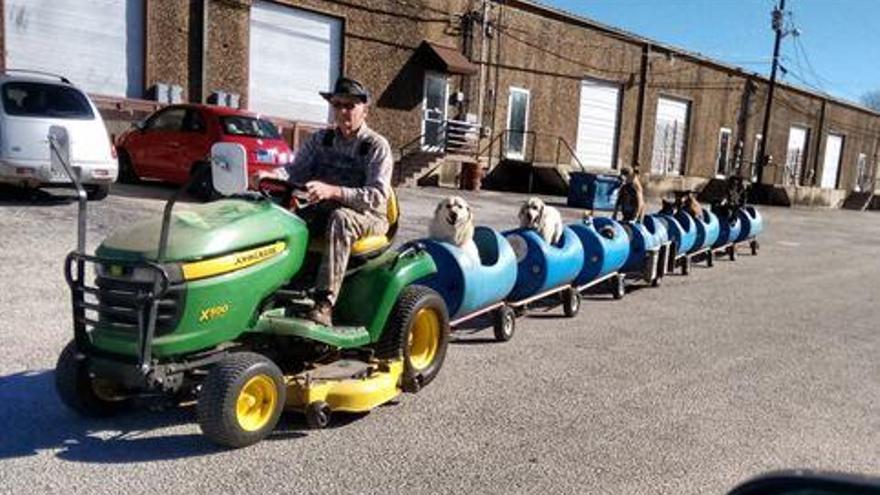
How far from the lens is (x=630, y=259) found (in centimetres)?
1091

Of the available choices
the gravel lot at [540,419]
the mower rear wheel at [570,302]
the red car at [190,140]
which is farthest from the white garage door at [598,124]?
the mower rear wheel at [570,302]

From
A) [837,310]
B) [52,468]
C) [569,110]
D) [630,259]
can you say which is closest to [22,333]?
[52,468]

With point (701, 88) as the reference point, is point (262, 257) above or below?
below

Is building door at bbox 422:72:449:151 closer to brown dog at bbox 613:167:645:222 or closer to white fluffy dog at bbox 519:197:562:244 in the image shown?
brown dog at bbox 613:167:645:222

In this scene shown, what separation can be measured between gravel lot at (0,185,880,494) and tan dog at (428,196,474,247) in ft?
2.96

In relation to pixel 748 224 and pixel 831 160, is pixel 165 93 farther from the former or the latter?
pixel 831 160

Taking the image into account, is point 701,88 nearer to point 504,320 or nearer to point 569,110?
point 569,110

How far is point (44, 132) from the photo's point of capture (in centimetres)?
1123

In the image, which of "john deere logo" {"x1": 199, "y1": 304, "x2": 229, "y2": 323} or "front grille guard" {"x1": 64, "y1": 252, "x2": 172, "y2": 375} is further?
"john deere logo" {"x1": 199, "y1": 304, "x2": 229, "y2": 323}

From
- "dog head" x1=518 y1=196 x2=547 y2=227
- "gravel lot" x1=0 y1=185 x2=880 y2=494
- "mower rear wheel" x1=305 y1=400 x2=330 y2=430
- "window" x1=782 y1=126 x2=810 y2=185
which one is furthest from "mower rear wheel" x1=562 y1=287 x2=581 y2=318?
"window" x1=782 y1=126 x2=810 y2=185

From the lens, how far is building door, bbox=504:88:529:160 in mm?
28828

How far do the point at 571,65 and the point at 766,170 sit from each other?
1926 cm

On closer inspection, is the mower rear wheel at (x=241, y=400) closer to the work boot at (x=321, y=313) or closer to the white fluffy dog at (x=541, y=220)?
the work boot at (x=321, y=313)

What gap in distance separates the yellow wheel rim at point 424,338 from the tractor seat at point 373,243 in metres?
0.56
